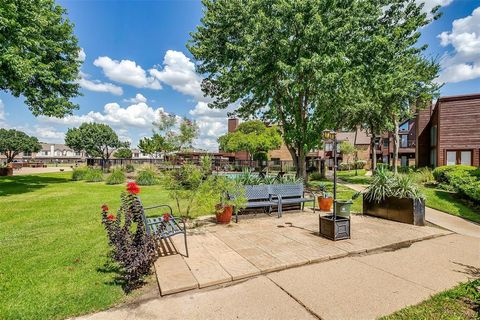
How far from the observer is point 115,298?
10.4 feet

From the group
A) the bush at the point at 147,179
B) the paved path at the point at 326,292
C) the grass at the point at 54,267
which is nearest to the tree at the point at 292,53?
the bush at the point at 147,179

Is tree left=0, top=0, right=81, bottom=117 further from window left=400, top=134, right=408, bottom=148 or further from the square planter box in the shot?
window left=400, top=134, right=408, bottom=148

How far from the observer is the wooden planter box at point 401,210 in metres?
6.65

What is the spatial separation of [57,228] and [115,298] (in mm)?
4384

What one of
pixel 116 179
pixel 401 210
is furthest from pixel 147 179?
pixel 401 210

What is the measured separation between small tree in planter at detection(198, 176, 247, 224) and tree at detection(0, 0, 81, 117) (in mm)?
11443

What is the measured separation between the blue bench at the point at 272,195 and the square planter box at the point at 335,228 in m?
1.95

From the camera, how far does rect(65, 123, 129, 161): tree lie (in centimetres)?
5738

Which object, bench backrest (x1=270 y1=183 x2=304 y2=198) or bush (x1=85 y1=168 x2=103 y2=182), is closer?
bench backrest (x1=270 y1=183 x2=304 y2=198)

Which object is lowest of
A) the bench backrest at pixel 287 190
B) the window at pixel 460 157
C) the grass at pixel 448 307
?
the grass at pixel 448 307

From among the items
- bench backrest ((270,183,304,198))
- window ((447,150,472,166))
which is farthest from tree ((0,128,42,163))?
window ((447,150,472,166))

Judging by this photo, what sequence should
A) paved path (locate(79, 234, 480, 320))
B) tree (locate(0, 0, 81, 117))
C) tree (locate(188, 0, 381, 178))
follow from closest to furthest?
paved path (locate(79, 234, 480, 320)) < tree (locate(188, 0, 381, 178)) < tree (locate(0, 0, 81, 117))

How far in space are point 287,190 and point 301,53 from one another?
6.55 m

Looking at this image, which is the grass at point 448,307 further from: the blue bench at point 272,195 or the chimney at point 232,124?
the chimney at point 232,124
